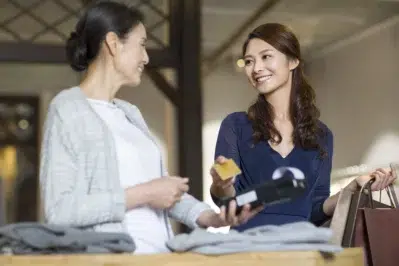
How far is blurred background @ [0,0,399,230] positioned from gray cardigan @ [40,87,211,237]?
2.75 m

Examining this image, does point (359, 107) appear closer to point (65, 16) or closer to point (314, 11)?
point (314, 11)

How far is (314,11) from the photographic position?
4.64m

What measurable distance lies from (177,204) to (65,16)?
2.99 meters

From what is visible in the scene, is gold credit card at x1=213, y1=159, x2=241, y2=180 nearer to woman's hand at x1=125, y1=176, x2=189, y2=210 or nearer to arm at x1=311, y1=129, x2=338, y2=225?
woman's hand at x1=125, y1=176, x2=189, y2=210

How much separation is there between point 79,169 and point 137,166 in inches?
4.6

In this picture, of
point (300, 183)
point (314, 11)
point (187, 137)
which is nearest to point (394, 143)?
point (314, 11)

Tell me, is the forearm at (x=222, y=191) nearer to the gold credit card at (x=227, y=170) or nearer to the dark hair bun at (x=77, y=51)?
the gold credit card at (x=227, y=170)

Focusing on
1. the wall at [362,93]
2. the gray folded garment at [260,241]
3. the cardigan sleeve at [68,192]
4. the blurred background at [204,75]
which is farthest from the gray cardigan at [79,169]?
the wall at [362,93]

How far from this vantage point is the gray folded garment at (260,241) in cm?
90

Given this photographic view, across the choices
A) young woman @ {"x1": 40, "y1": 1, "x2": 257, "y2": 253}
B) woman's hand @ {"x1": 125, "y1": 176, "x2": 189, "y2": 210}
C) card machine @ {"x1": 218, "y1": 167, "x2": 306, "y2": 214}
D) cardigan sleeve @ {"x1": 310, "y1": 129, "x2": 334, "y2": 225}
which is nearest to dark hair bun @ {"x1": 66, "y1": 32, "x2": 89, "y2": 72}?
young woman @ {"x1": 40, "y1": 1, "x2": 257, "y2": 253}

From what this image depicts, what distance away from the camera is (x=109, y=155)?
104 centimetres

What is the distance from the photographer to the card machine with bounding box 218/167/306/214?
3.00 ft

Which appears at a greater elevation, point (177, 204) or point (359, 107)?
point (359, 107)

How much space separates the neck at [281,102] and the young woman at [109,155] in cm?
28
